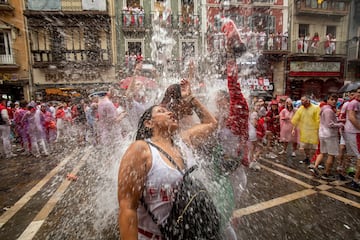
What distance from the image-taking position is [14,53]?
17.2m

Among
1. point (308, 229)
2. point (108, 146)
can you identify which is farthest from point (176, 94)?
point (108, 146)

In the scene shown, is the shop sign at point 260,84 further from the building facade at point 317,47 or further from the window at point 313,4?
the window at point 313,4

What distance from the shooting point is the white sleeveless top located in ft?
4.24

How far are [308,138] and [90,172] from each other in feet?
17.0

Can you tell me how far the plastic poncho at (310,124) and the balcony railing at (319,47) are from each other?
15.7 m

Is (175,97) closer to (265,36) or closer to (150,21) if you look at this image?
(150,21)

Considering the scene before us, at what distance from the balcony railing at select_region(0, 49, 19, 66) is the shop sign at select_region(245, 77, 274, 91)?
56.5 feet

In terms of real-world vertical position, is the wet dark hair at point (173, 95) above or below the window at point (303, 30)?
below

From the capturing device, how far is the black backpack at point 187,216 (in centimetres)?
129

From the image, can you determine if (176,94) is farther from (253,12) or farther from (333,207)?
(253,12)

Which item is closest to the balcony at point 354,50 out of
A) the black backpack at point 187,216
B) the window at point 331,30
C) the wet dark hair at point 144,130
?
the window at point 331,30

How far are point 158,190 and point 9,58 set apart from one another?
2038 centimetres

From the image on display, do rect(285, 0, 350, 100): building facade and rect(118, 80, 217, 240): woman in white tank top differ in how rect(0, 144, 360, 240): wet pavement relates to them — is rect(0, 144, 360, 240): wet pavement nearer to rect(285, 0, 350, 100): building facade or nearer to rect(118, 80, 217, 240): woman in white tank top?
rect(118, 80, 217, 240): woman in white tank top

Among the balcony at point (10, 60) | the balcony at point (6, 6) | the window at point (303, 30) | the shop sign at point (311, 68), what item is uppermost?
the balcony at point (6, 6)
